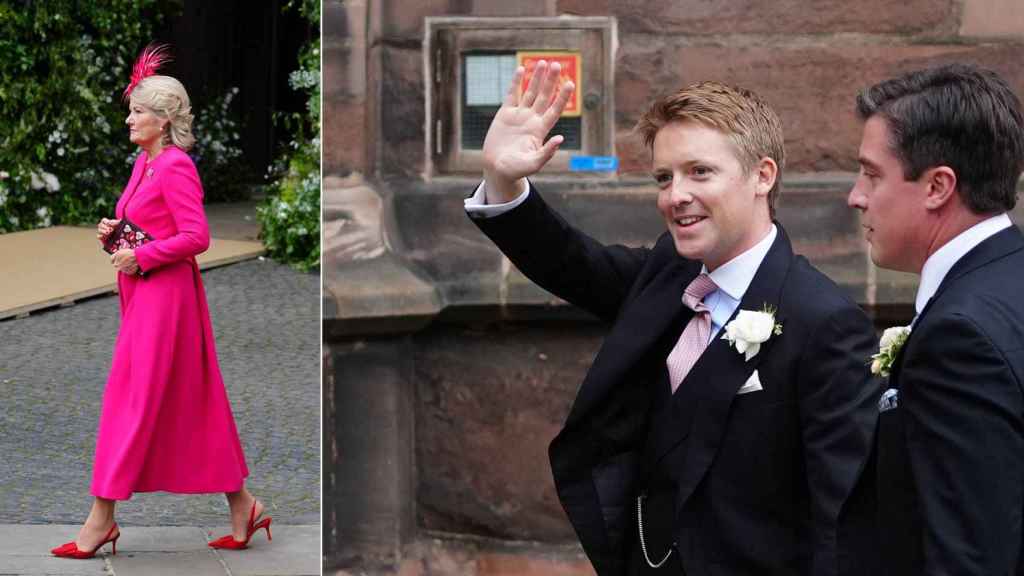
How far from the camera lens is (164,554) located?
5895 millimetres

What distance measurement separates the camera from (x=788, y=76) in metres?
5.25

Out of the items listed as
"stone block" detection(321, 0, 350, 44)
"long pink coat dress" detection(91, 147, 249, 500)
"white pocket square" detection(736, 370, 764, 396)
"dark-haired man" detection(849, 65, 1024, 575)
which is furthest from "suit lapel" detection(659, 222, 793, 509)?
"long pink coat dress" detection(91, 147, 249, 500)

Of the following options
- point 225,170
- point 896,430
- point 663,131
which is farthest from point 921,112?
point 225,170

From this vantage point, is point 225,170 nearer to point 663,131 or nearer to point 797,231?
point 797,231

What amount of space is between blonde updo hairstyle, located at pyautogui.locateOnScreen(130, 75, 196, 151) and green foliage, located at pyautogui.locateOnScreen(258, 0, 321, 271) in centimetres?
618

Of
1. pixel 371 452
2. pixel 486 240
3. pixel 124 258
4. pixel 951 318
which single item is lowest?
pixel 371 452

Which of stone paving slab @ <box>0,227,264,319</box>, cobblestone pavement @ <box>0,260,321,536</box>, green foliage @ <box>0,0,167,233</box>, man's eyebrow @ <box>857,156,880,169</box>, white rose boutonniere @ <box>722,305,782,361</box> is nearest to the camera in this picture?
man's eyebrow @ <box>857,156,880,169</box>

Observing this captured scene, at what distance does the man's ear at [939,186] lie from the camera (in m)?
2.39

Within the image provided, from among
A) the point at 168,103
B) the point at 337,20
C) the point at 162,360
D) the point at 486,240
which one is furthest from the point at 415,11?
the point at 162,360

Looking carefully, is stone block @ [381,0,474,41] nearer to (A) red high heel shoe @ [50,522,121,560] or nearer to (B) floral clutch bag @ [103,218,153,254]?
(B) floral clutch bag @ [103,218,153,254]

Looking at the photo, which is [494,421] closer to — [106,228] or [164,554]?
[164,554]

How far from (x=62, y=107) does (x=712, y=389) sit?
40.7 feet

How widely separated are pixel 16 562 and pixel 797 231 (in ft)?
9.46

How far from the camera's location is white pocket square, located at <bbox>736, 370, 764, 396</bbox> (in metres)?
2.98
